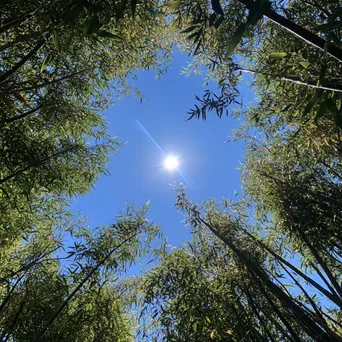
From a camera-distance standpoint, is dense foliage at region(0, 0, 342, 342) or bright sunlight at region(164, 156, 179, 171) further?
bright sunlight at region(164, 156, 179, 171)

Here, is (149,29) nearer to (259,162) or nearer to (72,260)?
(259,162)

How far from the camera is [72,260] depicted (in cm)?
347

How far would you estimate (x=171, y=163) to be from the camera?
458 centimetres

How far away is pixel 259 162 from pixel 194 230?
4.32 ft

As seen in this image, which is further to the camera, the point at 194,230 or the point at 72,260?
the point at 194,230

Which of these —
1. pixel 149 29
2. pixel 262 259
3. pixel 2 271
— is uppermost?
pixel 149 29

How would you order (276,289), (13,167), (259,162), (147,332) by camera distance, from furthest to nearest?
(259,162) < (147,332) < (13,167) < (276,289)

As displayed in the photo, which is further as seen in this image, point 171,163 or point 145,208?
point 171,163

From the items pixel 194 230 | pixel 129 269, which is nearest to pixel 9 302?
pixel 129 269

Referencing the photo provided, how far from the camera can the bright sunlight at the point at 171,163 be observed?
180 inches

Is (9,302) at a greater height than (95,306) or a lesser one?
greater

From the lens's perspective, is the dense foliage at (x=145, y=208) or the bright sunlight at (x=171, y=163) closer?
the dense foliage at (x=145, y=208)

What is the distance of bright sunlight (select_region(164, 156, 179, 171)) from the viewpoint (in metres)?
4.57

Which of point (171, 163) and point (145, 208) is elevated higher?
point (171, 163)
